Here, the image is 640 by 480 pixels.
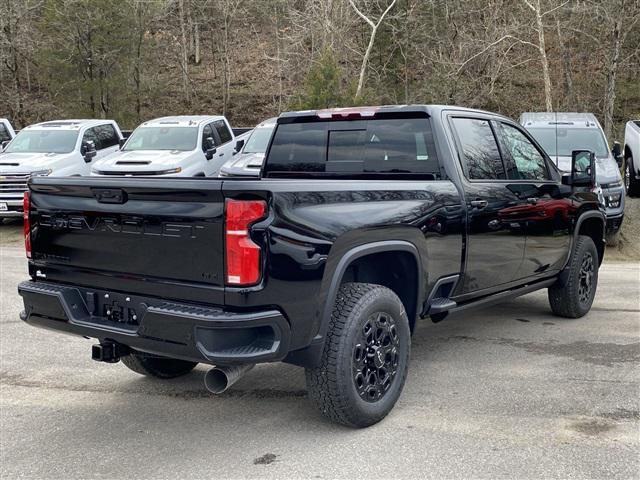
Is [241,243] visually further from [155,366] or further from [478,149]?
[478,149]

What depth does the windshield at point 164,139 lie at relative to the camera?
45.5ft

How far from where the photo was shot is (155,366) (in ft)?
15.9

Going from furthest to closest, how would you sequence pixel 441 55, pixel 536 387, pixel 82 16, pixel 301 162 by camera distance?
pixel 82 16, pixel 441 55, pixel 301 162, pixel 536 387

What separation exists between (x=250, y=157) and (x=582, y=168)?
7800mm

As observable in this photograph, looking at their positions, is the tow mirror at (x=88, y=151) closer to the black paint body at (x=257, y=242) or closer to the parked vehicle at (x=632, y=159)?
the black paint body at (x=257, y=242)

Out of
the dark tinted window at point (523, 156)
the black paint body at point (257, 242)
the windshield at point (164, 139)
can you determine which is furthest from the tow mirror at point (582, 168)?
the windshield at point (164, 139)

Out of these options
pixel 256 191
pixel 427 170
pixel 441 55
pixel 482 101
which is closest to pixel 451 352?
pixel 427 170

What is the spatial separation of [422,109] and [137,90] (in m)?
27.6

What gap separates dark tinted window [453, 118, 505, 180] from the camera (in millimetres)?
4938

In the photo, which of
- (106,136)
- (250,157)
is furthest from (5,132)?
(250,157)

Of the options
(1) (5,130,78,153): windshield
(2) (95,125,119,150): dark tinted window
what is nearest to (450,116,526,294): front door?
(1) (5,130,78,153): windshield

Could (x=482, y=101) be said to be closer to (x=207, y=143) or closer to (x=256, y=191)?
(x=207, y=143)

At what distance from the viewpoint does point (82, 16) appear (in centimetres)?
2589

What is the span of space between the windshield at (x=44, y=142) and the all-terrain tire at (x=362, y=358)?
11.6m
